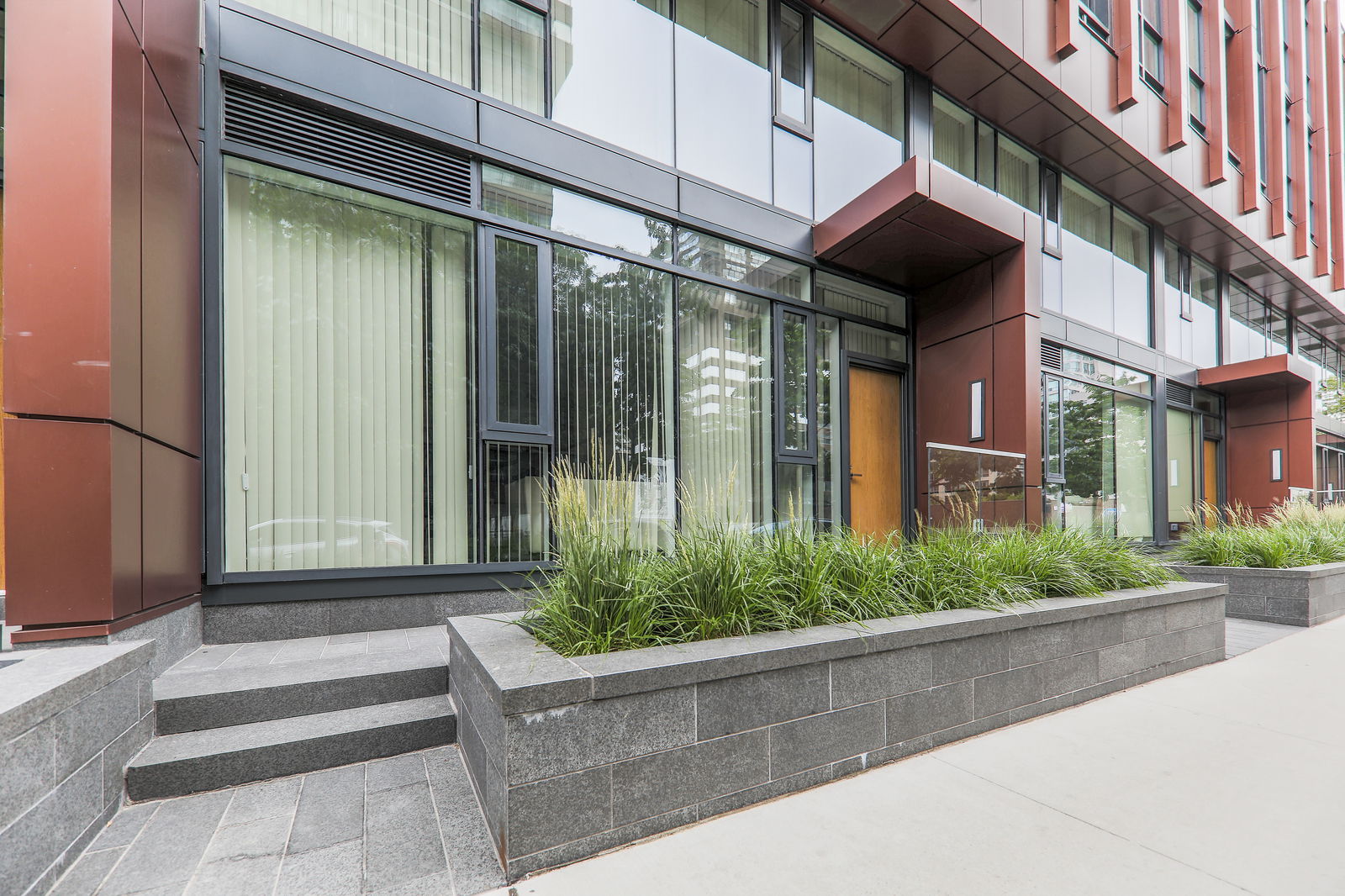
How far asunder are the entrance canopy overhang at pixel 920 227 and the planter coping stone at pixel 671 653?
3886 millimetres

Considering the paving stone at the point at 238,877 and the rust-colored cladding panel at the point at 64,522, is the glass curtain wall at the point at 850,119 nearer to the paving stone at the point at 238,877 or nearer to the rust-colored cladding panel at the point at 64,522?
the rust-colored cladding panel at the point at 64,522

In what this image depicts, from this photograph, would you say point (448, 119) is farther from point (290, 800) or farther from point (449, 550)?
point (290, 800)

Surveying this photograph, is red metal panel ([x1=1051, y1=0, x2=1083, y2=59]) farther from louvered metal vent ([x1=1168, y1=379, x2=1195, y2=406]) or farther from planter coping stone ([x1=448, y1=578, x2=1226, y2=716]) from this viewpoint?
planter coping stone ([x1=448, y1=578, x2=1226, y2=716])

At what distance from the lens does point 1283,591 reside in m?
6.21

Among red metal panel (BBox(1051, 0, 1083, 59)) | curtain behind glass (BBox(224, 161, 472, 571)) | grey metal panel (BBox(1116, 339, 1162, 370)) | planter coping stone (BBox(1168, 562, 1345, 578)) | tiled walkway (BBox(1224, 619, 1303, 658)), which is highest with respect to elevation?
red metal panel (BBox(1051, 0, 1083, 59))

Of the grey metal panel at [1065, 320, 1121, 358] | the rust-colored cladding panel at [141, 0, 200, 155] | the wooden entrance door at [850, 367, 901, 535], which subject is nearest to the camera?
the rust-colored cladding panel at [141, 0, 200, 155]

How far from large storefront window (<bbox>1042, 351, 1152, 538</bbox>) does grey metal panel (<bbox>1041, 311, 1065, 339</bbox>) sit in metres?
0.43

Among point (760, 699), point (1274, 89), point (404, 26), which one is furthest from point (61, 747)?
point (1274, 89)

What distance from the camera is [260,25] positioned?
408 cm

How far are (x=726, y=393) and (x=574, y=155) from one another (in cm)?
256

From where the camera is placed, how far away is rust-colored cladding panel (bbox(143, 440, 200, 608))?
10.2 ft

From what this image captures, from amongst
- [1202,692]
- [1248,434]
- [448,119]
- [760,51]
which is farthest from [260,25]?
[1248,434]

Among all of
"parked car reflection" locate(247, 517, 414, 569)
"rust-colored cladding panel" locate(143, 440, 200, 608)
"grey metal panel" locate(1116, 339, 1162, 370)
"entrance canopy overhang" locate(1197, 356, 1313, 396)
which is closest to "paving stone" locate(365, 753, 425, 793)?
"rust-colored cladding panel" locate(143, 440, 200, 608)

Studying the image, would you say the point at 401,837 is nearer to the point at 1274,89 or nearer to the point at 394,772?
the point at 394,772
